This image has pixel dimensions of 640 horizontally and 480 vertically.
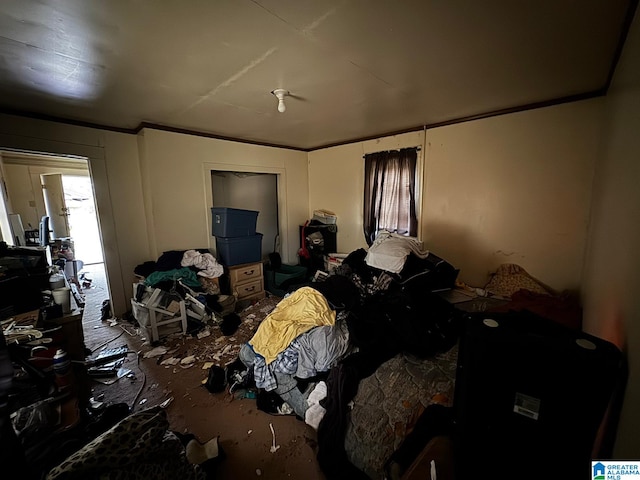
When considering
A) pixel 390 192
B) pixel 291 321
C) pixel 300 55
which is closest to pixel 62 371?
pixel 291 321

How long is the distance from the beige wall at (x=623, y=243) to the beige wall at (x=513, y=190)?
70 centimetres

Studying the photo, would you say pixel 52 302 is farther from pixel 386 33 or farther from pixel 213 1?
pixel 386 33

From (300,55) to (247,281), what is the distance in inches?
114

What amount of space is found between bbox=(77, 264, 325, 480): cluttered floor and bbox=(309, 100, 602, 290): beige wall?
2708mm

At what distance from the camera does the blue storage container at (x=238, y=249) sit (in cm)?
340

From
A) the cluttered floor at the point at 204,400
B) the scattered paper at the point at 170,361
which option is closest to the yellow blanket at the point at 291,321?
the cluttered floor at the point at 204,400

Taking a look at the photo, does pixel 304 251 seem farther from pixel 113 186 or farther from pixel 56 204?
pixel 56 204

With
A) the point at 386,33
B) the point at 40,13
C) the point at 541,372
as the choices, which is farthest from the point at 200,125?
the point at 541,372

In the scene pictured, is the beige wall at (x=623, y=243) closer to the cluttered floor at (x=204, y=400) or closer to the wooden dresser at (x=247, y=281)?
the cluttered floor at (x=204, y=400)

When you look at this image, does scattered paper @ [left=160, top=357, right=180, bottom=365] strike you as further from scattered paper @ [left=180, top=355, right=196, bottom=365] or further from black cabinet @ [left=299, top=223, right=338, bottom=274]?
black cabinet @ [left=299, top=223, right=338, bottom=274]

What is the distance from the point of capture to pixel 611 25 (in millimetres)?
1317

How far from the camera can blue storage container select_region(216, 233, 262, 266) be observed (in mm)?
3404

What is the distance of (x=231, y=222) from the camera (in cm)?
334

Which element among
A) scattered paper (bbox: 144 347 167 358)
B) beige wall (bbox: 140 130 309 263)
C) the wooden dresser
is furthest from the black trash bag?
beige wall (bbox: 140 130 309 263)
